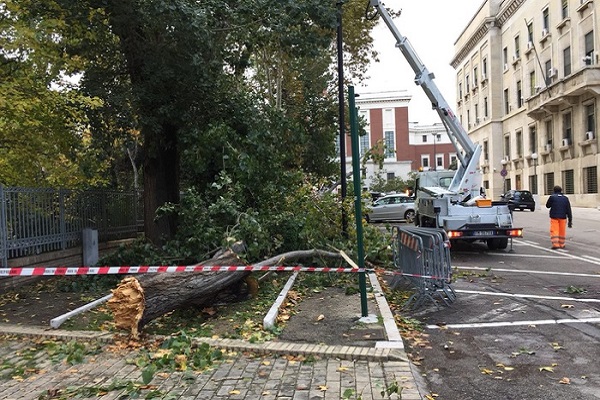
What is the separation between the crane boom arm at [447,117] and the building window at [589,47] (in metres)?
24.0

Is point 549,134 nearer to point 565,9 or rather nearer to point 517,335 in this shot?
point 565,9

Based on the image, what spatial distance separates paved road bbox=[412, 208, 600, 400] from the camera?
437 centimetres

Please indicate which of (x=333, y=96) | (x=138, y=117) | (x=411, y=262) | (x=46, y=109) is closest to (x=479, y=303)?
(x=411, y=262)

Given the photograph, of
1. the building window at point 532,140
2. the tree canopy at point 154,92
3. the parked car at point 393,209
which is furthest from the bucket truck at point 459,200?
the building window at point 532,140

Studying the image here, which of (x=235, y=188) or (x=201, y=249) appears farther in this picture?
(x=235, y=188)

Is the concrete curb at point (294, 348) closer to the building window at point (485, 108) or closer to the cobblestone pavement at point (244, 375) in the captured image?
the cobblestone pavement at point (244, 375)

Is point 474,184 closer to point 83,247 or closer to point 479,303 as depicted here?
point 479,303

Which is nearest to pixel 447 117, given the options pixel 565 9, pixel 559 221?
pixel 559 221

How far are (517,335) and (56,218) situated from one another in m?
8.26

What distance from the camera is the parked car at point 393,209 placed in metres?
24.6

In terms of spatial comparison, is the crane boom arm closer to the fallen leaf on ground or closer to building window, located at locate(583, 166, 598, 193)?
the fallen leaf on ground

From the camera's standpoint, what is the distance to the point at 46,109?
27.1 feet

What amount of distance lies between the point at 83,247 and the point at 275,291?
4.66 meters

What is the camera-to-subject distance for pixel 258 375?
15.0 feet
